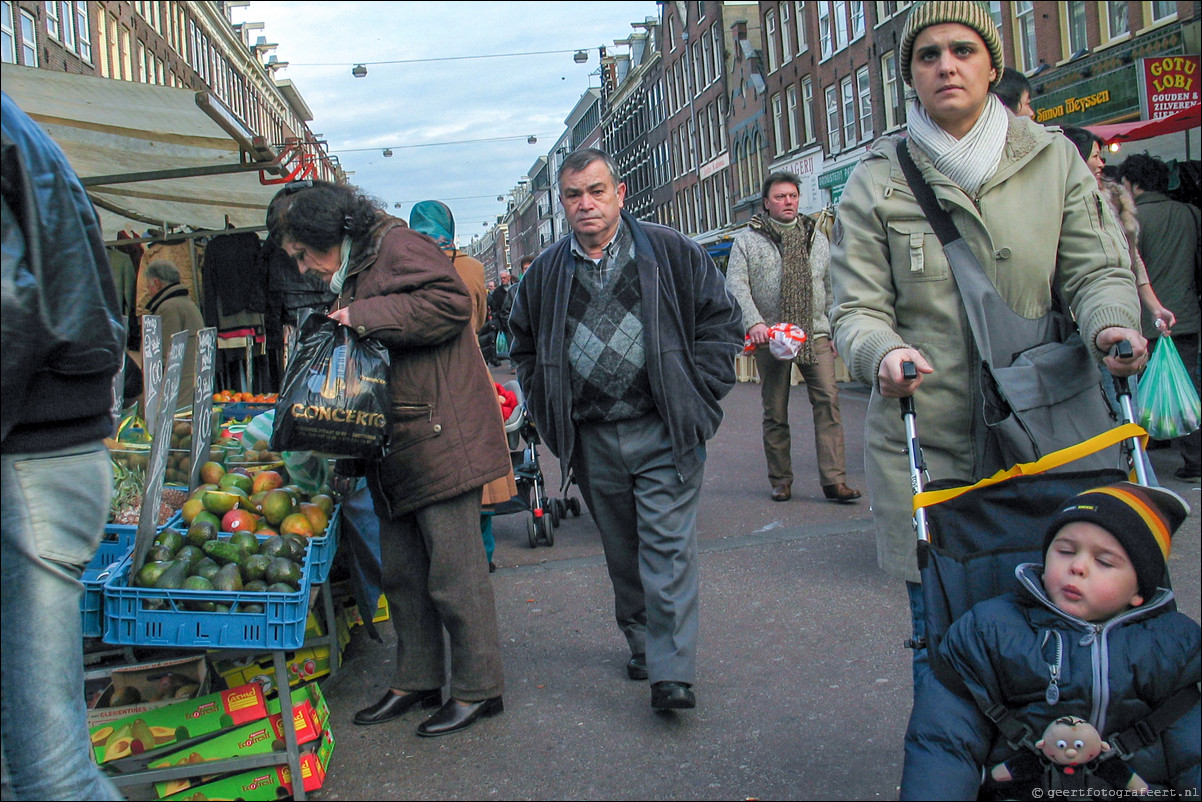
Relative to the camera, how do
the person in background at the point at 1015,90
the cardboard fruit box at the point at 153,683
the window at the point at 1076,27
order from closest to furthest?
1. the cardboard fruit box at the point at 153,683
2. the person in background at the point at 1015,90
3. the window at the point at 1076,27

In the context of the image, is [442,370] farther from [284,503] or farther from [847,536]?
[847,536]

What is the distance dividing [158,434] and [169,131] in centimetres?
465

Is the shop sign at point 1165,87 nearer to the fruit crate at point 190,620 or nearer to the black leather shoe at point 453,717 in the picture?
the black leather shoe at point 453,717

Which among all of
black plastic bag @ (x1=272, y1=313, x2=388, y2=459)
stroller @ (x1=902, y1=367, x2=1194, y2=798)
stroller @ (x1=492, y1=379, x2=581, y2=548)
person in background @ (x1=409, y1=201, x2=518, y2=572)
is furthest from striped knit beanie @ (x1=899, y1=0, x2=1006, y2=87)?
stroller @ (x1=492, y1=379, x2=581, y2=548)

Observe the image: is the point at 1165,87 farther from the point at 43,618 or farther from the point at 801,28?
the point at 801,28

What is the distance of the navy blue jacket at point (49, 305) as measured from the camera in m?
2.04

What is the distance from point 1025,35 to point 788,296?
19815 mm

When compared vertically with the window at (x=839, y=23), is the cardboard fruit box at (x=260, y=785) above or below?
below

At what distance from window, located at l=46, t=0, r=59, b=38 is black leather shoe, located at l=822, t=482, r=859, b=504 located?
27.2 meters

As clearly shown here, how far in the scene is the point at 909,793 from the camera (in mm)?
2285

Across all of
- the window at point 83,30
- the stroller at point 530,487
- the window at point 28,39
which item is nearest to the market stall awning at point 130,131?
the stroller at point 530,487

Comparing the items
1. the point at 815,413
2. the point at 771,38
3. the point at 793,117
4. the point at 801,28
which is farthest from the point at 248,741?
the point at 771,38

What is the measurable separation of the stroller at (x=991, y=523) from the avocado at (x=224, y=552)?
2260 millimetres

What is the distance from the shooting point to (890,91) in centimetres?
3125
